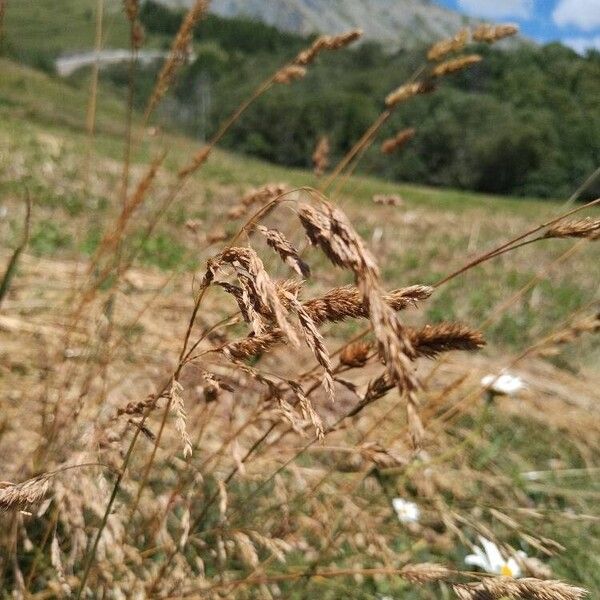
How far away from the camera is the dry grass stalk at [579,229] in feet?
2.61

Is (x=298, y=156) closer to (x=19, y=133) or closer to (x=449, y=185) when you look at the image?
(x=449, y=185)

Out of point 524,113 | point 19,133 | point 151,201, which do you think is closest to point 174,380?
point 151,201

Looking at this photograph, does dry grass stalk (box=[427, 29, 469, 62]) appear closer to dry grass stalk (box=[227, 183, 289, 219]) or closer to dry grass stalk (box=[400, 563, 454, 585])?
dry grass stalk (box=[227, 183, 289, 219])

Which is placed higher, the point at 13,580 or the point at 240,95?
the point at 240,95

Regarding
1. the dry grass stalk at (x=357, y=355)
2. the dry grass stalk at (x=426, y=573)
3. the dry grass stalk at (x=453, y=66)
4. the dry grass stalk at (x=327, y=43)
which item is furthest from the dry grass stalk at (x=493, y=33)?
the dry grass stalk at (x=426, y=573)

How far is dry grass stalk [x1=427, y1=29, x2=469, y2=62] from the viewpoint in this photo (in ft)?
4.55

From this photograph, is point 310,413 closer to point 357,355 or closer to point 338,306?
point 338,306

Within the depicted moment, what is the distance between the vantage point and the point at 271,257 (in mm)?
2096

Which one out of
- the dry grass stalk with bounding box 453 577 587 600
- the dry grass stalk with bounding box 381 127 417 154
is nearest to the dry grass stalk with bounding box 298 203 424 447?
the dry grass stalk with bounding box 453 577 587 600

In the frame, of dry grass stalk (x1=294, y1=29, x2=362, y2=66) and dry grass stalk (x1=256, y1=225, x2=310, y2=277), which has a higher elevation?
dry grass stalk (x1=294, y1=29, x2=362, y2=66)

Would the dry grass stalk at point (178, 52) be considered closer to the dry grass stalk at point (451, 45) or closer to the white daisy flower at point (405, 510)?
the dry grass stalk at point (451, 45)

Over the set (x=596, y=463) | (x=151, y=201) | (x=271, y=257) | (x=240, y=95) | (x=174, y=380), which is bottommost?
(x=596, y=463)

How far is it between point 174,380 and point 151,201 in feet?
25.6

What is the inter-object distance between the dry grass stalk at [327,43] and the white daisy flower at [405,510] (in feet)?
4.11
